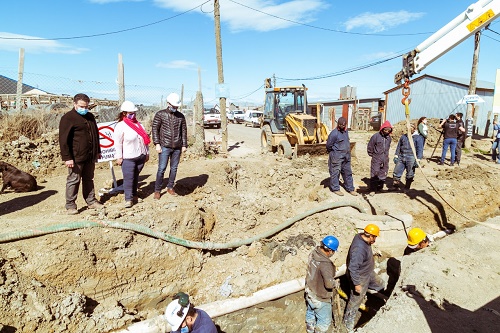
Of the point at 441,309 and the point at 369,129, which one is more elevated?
the point at 369,129

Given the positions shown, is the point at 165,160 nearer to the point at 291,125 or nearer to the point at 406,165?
the point at 406,165

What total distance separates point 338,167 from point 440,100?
16519mm

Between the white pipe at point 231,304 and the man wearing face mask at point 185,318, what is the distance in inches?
43.3

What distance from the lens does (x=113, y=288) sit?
4.28 metres

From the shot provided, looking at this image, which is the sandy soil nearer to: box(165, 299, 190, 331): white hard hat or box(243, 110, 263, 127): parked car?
box(165, 299, 190, 331): white hard hat

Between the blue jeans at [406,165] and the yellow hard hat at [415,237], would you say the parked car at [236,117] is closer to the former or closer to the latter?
the blue jeans at [406,165]

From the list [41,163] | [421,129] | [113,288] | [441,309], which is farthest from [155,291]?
[421,129]

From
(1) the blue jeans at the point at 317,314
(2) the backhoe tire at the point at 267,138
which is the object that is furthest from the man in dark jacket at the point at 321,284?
(2) the backhoe tire at the point at 267,138

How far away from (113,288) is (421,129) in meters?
8.92

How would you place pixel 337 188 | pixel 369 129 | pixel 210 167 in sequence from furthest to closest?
pixel 369 129
pixel 210 167
pixel 337 188

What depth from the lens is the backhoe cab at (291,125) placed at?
33.3 feet

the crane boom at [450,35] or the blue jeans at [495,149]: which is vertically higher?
the crane boom at [450,35]

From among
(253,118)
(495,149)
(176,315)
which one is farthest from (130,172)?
(253,118)

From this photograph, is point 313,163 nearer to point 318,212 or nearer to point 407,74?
point 318,212
